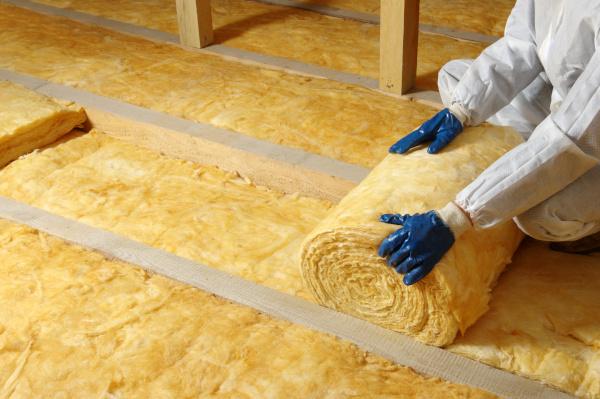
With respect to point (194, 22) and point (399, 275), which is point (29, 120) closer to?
point (194, 22)

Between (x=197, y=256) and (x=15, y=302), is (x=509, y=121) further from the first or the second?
(x=15, y=302)

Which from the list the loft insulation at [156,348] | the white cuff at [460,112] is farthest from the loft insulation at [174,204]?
the white cuff at [460,112]

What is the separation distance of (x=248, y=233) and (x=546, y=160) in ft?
4.69

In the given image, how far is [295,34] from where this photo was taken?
542 cm

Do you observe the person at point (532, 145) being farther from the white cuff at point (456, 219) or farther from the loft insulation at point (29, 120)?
the loft insulation at point (29, 120)

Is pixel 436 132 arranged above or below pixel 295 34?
above

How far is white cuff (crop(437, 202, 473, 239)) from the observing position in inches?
106

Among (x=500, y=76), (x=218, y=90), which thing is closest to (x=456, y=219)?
(x=500, y=76)

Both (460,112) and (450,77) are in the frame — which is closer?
(460,112)

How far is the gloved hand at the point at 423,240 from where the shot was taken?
8.72 feet

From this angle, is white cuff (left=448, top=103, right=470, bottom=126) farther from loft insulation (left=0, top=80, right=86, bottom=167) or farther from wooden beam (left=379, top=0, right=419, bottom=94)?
loft insulation (left=0, top=80, right=86, bottom=167)

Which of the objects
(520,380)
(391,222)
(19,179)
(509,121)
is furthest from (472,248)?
(19,179)

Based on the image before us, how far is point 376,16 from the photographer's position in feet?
18.7

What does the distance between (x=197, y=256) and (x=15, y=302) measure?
76cm
